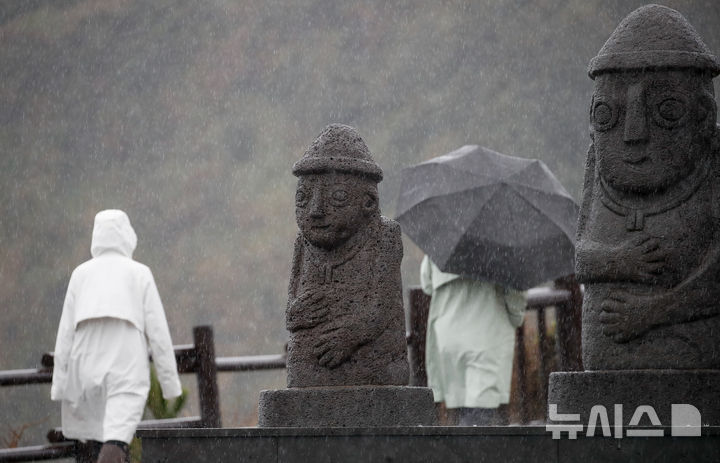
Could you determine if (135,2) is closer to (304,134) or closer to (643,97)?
(304,134)

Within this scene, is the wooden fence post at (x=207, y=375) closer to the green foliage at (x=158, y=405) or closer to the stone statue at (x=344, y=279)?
the green foliage at (x=158, y=405)

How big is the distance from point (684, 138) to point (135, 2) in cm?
2750

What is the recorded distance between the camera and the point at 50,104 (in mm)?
28766

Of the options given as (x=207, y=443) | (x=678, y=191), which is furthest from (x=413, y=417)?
Result: (x=678, y=191)

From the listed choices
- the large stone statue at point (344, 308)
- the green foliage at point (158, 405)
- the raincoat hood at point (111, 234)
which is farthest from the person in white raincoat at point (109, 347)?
the green foliage at point (158, 405)

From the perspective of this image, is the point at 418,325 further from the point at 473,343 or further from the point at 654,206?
the point at 654,206

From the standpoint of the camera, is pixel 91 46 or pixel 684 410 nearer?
pixel 684 410

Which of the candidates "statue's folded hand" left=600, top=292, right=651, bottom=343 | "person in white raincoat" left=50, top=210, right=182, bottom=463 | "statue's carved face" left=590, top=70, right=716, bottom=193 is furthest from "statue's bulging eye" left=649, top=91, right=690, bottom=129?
"person in white raincoat" left=50, top=210, right=182, bottom=463

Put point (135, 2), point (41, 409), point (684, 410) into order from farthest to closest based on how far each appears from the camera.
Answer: point (135, 2)
point (41, 409)
point (684, 410)

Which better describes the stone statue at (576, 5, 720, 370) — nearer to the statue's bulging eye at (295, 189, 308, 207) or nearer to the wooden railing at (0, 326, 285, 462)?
the statue's bulging eye at (295, 189, 308, 207)

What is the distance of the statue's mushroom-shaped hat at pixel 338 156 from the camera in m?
6.04

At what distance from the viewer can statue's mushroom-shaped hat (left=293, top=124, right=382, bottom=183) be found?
6.04m

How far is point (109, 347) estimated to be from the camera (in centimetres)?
815

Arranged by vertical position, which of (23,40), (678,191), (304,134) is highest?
(23,40)
